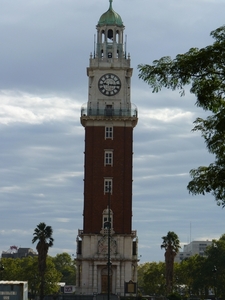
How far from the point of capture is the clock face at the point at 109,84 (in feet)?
349

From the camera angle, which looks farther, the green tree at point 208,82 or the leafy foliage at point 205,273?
the leafy foliage at point 205,273

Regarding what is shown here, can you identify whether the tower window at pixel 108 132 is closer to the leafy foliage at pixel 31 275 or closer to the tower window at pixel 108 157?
the tower window at pixel 108 157

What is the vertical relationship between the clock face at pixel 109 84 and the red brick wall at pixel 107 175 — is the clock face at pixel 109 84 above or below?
above

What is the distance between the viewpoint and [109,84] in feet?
350

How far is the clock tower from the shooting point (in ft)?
331

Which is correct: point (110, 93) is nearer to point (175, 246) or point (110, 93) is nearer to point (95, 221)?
point (95, 221)

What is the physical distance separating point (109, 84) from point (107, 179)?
44.6ft

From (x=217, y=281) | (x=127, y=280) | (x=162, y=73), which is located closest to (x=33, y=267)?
(x=217, y=281)

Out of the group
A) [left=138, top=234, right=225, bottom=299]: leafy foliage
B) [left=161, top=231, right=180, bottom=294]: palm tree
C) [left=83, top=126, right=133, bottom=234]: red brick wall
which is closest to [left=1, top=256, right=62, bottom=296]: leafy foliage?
[left=138, top=234, right=225, bottom=299]: leafy foliage

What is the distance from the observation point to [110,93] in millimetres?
106062

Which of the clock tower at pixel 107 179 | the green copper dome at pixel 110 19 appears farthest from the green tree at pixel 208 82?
the green copper dome at pixel 110 19

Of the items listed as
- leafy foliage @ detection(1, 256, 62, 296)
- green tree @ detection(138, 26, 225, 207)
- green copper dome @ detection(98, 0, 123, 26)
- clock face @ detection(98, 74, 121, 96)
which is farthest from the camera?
leafy foliage @ detection(1, 256, 62, 296)

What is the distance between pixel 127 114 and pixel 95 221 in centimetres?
1517

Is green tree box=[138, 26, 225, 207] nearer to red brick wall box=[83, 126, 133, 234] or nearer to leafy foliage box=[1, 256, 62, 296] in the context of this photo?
red brick wall box=[83, 126, 133, 234]
